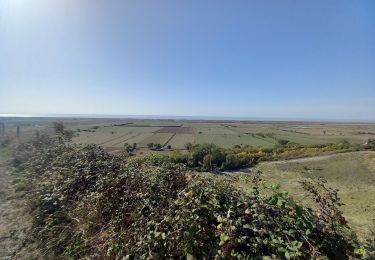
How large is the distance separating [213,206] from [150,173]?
4.53 feet

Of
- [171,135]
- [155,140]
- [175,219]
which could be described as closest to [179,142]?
[155,140]

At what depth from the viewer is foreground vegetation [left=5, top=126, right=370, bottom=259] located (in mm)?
2033

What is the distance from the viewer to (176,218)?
2395 millimetres

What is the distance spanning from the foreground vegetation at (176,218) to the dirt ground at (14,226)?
0.17m

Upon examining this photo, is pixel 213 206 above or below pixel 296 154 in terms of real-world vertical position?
above

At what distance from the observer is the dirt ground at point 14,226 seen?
328cm

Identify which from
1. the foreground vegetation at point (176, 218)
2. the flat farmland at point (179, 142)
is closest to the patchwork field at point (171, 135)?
the flat farmland at point (179, 142)

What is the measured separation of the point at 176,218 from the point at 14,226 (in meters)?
2.98

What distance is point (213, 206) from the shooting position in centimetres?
245

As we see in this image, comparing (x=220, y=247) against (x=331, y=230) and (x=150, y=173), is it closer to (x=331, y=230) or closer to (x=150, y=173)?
(x=331, y=230)

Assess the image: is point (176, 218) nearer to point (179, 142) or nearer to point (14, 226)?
point (14, 226)

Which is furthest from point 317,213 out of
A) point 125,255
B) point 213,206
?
point 125,255

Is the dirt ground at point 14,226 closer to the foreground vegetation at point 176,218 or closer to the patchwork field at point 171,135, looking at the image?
the foreground vegetation at point 176,218

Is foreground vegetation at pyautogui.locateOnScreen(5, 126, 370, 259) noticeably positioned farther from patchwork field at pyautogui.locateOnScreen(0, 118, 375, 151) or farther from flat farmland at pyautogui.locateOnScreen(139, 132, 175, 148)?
flat farmland at pyautogui.locateOnScreen(139, 132, 175, 148)
